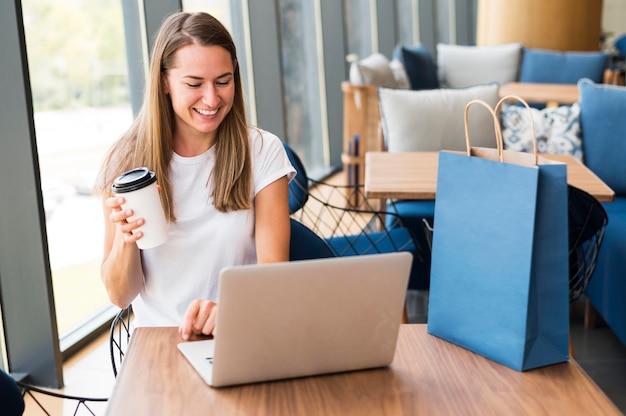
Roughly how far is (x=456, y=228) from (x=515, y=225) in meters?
0.12

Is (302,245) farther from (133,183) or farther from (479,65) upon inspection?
(479,65)

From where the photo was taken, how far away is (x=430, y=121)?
3750 millimetres

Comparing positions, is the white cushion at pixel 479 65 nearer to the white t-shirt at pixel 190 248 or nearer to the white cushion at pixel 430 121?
the white cushion at pixel 430 121

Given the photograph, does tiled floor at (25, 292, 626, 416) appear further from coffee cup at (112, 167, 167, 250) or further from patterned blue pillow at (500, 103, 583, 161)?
coffee cup at (112, 167, 167, 250)

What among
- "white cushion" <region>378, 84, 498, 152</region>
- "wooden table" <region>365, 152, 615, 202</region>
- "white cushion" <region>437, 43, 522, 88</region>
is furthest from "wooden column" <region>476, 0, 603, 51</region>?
A: "wooden table" <region>365, 152, 615, 202</region>

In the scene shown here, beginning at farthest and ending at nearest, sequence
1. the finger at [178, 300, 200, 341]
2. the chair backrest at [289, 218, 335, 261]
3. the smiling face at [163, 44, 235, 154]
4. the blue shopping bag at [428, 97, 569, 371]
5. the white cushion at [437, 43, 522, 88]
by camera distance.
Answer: the white cushion at [437, 43, 522, 88]
the chair backrest at [289, 218, 335, 261]
the smiling face at [163, 44, 235, 154]
the finger at [178, 300, 200, 341]
the blue shopping bag at [428, 97, 569, 371]

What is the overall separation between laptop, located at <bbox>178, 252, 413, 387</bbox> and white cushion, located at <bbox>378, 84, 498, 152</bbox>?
260cm

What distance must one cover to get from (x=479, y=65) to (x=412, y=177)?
4.30 metres

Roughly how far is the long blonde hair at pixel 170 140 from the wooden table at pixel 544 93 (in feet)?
12.3

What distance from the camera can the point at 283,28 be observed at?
19.2ft

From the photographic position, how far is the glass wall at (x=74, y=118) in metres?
3.07

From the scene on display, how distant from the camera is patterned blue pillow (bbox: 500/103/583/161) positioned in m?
3.80

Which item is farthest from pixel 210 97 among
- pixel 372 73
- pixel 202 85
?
pixel 372 73

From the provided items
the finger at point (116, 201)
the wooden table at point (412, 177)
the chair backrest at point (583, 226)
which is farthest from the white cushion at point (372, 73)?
the finger at point (116, 201)
